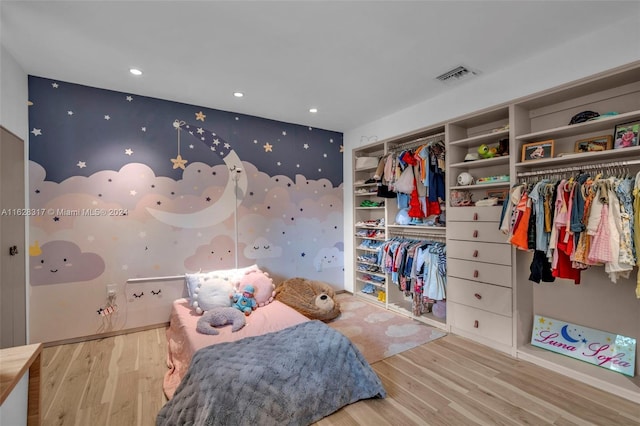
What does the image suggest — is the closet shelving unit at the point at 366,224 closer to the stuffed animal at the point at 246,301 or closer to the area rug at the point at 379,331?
the area rug at the point at 379,331

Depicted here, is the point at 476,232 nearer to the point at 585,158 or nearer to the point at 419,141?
the point at 585,158

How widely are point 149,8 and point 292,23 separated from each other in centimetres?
95

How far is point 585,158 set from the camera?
2.37 m

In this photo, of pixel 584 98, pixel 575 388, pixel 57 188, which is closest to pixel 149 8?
pixel 57 188

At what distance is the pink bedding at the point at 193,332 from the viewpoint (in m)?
2.25

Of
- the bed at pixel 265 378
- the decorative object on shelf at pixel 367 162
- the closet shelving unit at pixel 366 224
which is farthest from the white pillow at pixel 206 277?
the decorative object on shelf at pixel 367 162

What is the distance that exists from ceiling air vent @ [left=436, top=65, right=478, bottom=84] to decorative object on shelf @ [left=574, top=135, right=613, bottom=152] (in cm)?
111

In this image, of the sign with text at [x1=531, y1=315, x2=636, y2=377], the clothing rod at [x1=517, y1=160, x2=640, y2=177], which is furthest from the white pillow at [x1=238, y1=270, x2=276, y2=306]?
the clothing rod at [x1=517, y1=160, x2=640, y2=177]

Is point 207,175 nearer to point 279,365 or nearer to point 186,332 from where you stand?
point 186,332

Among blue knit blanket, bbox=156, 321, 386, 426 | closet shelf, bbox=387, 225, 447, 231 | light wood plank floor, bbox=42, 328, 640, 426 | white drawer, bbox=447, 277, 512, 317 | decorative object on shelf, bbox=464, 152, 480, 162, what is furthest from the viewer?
closet shelf, bbox=387, 225, 447, 231

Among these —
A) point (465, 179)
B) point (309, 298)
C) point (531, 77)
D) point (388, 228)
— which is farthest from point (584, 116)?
point (309, 298)

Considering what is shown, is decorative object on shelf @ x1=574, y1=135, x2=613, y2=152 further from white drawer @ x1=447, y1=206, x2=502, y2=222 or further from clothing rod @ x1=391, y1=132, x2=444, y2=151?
clothing rod @ x1=391, y1=132, x2=444, y2=151

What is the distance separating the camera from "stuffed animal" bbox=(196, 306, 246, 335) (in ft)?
8.11

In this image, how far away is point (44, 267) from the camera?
2.89m
